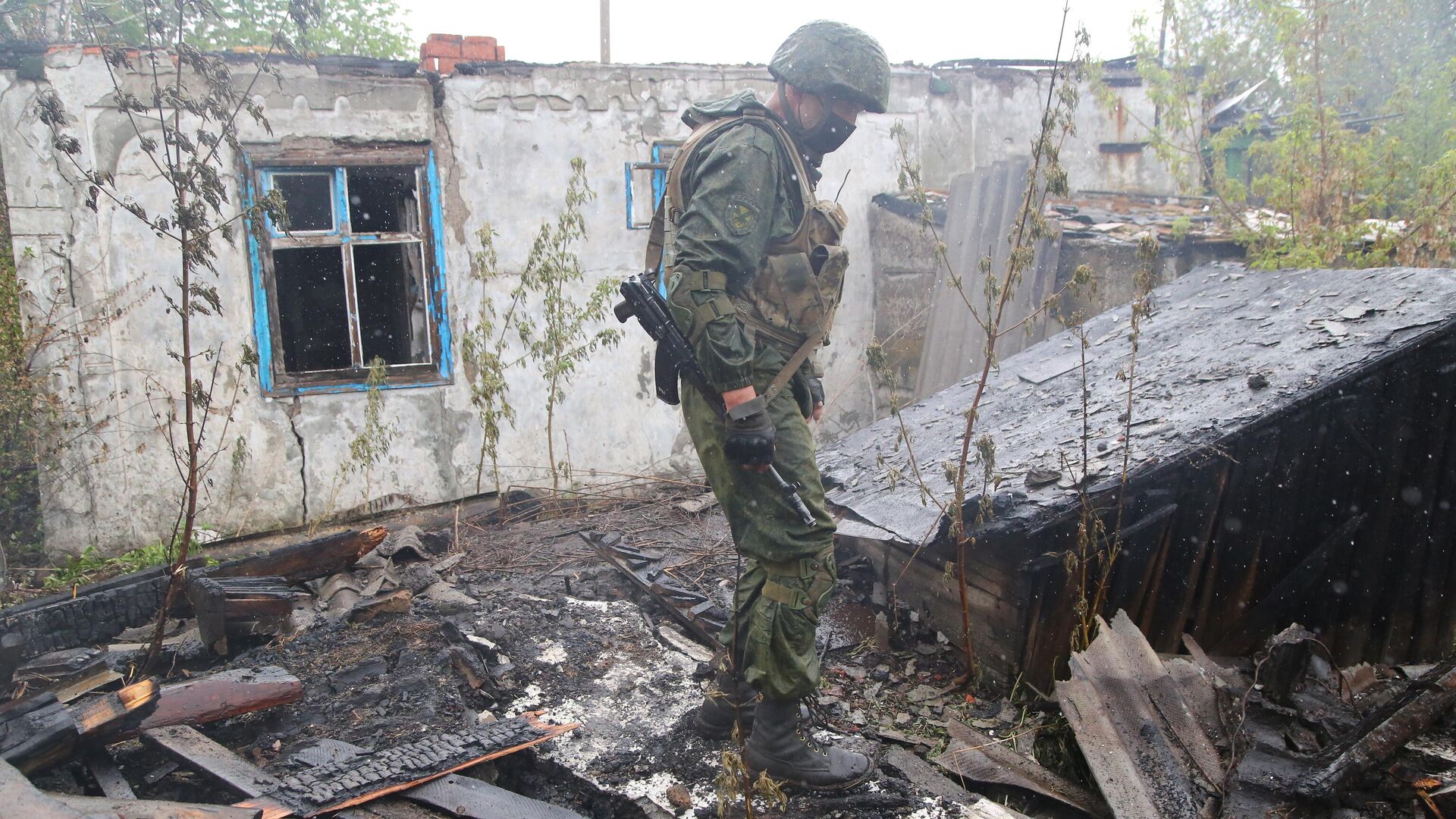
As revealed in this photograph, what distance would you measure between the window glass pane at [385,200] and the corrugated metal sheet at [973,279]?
3841 mm

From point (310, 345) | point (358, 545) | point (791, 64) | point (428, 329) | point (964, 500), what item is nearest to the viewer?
point (791, 64)

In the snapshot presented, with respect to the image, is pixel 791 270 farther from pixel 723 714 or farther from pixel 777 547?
pixel 723 714

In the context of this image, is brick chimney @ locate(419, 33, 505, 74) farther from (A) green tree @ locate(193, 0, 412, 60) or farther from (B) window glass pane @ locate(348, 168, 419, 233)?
(A) green tree @ locate(193, 0, 412, 60)

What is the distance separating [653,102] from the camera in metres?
6.46

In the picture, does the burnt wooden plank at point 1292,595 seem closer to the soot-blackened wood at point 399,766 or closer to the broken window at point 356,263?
the soot-blackened wood at point 399,766

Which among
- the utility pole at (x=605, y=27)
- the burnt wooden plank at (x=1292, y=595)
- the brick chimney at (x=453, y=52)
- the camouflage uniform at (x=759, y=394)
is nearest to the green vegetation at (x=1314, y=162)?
the burnt wooden plank at (x=1292, y=595)

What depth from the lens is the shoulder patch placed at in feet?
7.99

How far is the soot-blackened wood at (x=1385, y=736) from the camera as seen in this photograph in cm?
216

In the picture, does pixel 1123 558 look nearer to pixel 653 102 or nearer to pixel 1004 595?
pixel 1004 595

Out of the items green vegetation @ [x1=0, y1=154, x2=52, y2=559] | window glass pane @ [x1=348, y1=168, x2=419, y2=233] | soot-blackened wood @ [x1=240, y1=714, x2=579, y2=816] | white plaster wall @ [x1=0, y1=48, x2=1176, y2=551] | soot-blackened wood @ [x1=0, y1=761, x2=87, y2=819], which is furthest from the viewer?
window glass pane @ [x1=348, y1=168, x2=419, y2=233]

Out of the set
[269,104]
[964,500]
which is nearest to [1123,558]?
[964,500]

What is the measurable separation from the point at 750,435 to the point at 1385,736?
71.5 inches

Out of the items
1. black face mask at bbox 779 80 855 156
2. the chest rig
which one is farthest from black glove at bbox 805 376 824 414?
black face mask at bbox 779 80 855 156

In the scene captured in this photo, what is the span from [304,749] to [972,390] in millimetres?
3346
